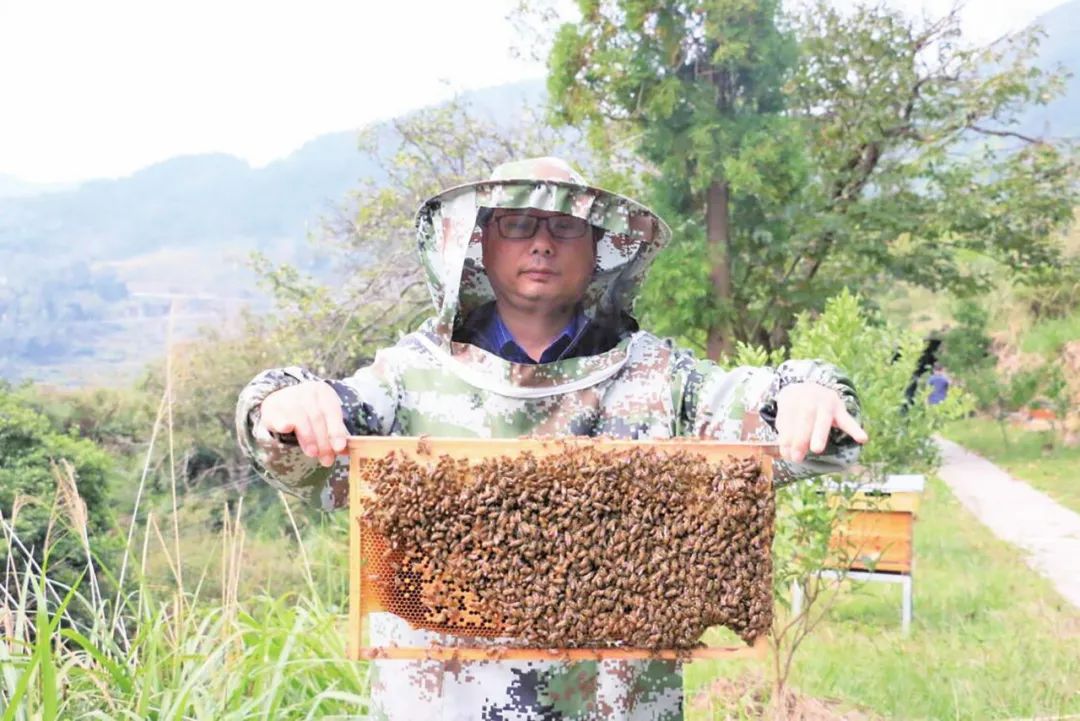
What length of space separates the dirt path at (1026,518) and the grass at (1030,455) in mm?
282

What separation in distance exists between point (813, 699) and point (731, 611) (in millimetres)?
4166

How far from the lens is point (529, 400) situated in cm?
275

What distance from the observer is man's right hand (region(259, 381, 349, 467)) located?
232 centimetres

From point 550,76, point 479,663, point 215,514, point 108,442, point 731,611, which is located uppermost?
point 550,76

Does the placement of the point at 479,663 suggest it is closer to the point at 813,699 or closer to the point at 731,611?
the point at 731,611

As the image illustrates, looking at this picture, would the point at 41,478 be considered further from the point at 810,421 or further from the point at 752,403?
the point at 810,421

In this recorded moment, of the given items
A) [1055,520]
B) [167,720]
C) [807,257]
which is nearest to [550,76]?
Result: [807,257]

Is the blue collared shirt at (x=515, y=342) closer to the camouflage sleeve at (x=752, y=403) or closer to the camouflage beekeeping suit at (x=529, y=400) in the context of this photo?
the camouflage beekeeping suit at (x=529, y=400)

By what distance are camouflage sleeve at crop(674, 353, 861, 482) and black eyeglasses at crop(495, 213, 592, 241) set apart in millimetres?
452

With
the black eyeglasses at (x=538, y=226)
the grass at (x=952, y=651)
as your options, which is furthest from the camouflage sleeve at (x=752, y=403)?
the grass at (x=952, y=651)

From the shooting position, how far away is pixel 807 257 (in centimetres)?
1997

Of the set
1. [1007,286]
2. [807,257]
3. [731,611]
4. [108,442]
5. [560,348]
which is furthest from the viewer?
[1007,286]

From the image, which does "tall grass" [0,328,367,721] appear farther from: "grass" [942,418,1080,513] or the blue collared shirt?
"grass" [942,418,1080,513]

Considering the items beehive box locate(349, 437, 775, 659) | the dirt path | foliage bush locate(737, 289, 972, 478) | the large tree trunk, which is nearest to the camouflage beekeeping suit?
beehive box locate(349, 437, 775, 659)
